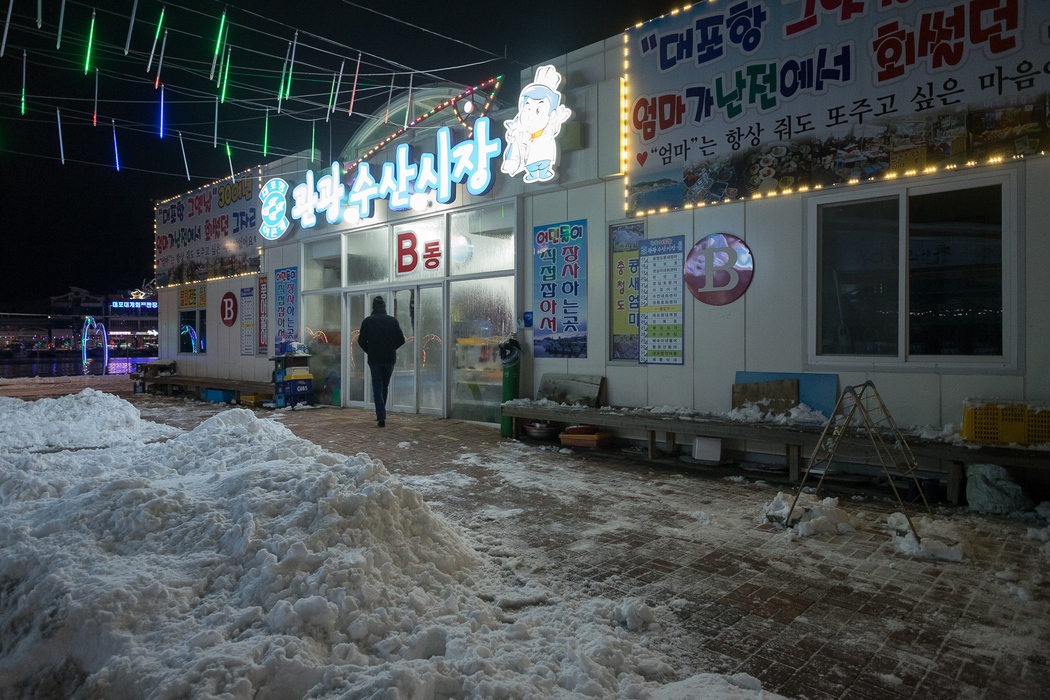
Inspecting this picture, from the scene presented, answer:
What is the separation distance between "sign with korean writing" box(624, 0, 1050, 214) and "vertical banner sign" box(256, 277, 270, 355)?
1079cm

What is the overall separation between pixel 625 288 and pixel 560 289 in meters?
1.17

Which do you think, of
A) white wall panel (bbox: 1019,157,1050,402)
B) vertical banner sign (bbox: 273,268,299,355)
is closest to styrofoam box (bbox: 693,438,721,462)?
white wall panel (bbox: 1019,157,1050,402)

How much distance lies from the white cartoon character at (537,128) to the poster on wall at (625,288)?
157cm

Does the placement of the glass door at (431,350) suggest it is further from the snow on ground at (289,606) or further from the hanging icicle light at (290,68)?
the snow on ground at (289,606)

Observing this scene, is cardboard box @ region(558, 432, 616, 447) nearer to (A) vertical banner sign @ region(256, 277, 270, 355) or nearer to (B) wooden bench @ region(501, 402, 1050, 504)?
(B) wooden bench @ region(501, 402, 1050, 504)

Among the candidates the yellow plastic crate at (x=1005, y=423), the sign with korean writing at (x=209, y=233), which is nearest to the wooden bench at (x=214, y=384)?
the sign with korean writing at (x=209, y=233)

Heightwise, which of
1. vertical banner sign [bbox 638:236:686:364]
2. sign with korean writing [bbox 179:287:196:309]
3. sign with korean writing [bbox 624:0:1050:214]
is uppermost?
sign with korean writing [bbox 624:0:1050:214]

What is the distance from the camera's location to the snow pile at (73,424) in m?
8.53

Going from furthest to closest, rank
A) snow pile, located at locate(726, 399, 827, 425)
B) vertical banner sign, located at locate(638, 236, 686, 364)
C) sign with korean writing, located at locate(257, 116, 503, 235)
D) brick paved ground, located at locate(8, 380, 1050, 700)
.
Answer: sign with korean writing, located at locate(257, 116, 503, 235) < vertical banner sign, located at locate(638, 236, 686, 364) < snow pile, located at locate(726, 399, 827, 425) < brick paved ground, located at locate(8, 380, 1050, 700)

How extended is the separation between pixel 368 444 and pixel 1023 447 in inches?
297

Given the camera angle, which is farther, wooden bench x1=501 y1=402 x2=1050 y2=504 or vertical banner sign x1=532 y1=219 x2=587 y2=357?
vertical banner sign x1=532 y1=219 x2=587 y2=357

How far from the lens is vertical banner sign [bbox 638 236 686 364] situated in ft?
26.7

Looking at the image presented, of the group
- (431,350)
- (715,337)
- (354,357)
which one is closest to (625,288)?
(715,337)

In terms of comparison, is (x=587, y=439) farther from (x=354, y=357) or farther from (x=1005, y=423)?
(x=354, y=357)
